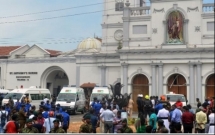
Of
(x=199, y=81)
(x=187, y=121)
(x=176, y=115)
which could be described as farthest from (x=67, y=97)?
(x=187, y=121)

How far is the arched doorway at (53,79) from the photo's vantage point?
4019 cm

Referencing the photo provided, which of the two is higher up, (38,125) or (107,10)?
(107,10)

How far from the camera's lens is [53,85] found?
41906 millimetres

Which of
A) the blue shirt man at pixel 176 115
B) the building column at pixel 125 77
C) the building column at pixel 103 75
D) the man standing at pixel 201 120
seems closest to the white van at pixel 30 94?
the building column at pixel 125 77

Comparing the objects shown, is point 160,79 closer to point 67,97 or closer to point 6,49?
point 67,97

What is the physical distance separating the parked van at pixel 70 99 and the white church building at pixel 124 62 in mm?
6181

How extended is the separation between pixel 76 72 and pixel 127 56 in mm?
7196

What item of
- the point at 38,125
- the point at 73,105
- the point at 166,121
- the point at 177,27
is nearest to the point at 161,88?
the point at 73,105

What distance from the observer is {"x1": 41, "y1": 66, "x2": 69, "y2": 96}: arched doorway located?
4019 centimetres

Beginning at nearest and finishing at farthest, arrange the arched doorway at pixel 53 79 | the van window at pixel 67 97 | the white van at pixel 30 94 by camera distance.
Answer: the white van at pixel 30 94 → the van window at pixel 67 97 → the arched doorway at pixel 53 79

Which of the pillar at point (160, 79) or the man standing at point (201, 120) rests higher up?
the pillar at point (160, 79)

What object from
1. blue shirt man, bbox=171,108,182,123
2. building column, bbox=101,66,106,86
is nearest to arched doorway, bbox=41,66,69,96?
building column, bbox=101,66,106,86

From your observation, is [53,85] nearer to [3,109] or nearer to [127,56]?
[127,56]

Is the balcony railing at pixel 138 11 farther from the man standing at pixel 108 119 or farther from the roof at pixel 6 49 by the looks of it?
the man standing at pixel 108 119
